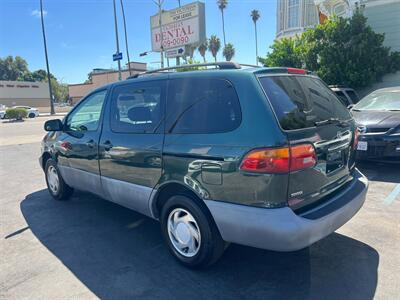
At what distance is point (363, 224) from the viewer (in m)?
3.93

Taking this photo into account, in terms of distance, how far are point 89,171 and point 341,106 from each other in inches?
125

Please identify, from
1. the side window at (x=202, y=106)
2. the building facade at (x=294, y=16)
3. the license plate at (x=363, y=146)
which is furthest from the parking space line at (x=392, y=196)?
the building facade at (x=294, y=16)

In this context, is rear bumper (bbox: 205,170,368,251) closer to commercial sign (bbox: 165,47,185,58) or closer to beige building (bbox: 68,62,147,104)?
commercial sign (bbox: 165,47,185,58)

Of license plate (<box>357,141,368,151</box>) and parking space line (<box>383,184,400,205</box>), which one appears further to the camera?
license plate (<box>357,141,368,151</box>)

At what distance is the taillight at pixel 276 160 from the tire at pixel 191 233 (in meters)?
0.67

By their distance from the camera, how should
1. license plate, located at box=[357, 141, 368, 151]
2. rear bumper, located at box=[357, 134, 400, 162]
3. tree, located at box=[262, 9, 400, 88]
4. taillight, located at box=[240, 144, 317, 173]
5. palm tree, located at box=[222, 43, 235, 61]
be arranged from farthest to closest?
palm tree, located at box=[222, 43, 235, 61]
tree, located at box=[262, 9, 400, 88]
license plate, located at box=[357, 141, 368, 151]
rear bumper, located at box=[357, 134, 400, 162]
taillight, located at box=[240, 144, 317, 173]

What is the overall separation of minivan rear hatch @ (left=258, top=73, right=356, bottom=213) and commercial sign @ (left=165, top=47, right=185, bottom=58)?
19.3 meters

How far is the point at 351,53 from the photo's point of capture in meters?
12.1

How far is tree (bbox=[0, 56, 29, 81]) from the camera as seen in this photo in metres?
82.2

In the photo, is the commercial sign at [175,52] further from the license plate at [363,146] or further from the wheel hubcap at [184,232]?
the wheel hubcap at [184,232]

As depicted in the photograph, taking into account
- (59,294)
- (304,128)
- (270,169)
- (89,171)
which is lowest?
(59,294)

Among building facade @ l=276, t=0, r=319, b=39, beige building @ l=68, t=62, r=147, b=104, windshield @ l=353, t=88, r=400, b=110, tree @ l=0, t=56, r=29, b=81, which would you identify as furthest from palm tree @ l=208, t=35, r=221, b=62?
windshield @ l=353, t=88, r=400, b=110

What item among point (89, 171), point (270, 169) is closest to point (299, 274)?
point (270, 169)

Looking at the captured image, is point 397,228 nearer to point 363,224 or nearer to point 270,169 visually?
point 363,224
